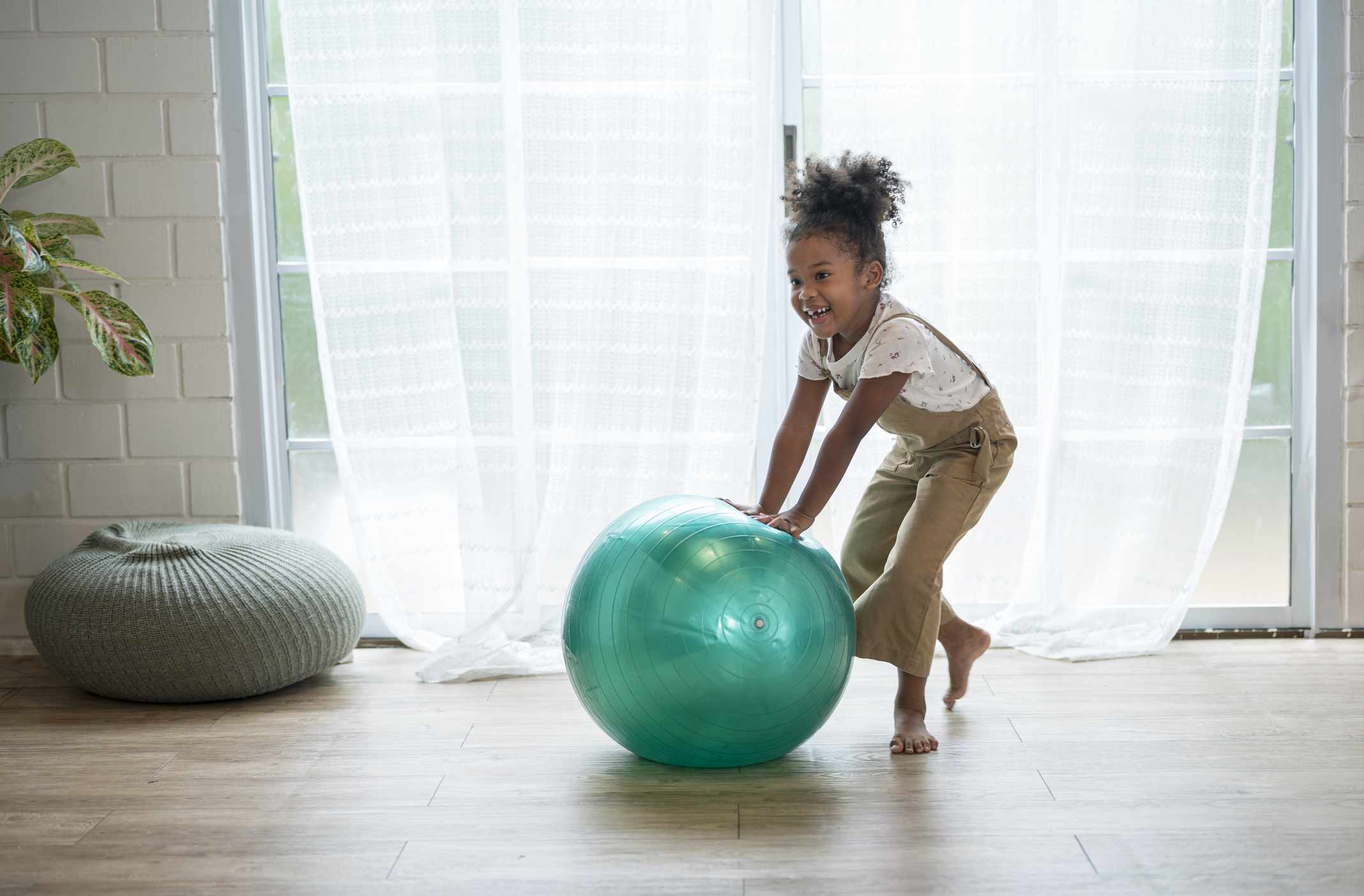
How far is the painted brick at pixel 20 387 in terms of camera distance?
103 inches

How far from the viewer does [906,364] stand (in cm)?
195

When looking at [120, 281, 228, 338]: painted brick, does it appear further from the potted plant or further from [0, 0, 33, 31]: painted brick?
[0, 0, 33, 31]: painted brick

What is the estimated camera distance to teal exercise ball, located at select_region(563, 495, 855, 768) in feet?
5.55

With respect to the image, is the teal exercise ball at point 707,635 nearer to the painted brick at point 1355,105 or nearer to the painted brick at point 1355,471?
the painted brick at point 1355,471

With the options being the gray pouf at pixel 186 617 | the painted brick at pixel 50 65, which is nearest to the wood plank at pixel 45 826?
the gray pouf at pixel 186 617

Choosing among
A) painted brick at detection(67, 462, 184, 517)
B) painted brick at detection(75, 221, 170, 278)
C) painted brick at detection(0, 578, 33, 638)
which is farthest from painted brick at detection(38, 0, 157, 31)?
painted brick at detection(0, 578, 33, 638)

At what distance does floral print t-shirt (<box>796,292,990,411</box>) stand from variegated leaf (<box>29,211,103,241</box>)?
4.96 feet

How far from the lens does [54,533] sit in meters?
2.65

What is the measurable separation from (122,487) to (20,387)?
1.01ft

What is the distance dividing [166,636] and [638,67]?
4.75 feet

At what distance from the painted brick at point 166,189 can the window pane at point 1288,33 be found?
7.70 feet

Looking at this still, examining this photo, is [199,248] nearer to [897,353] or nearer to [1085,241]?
[897,353]

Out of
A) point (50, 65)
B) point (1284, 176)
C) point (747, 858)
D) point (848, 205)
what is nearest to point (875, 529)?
point (848, 205)

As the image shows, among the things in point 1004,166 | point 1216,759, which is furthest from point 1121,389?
point 1216,759
